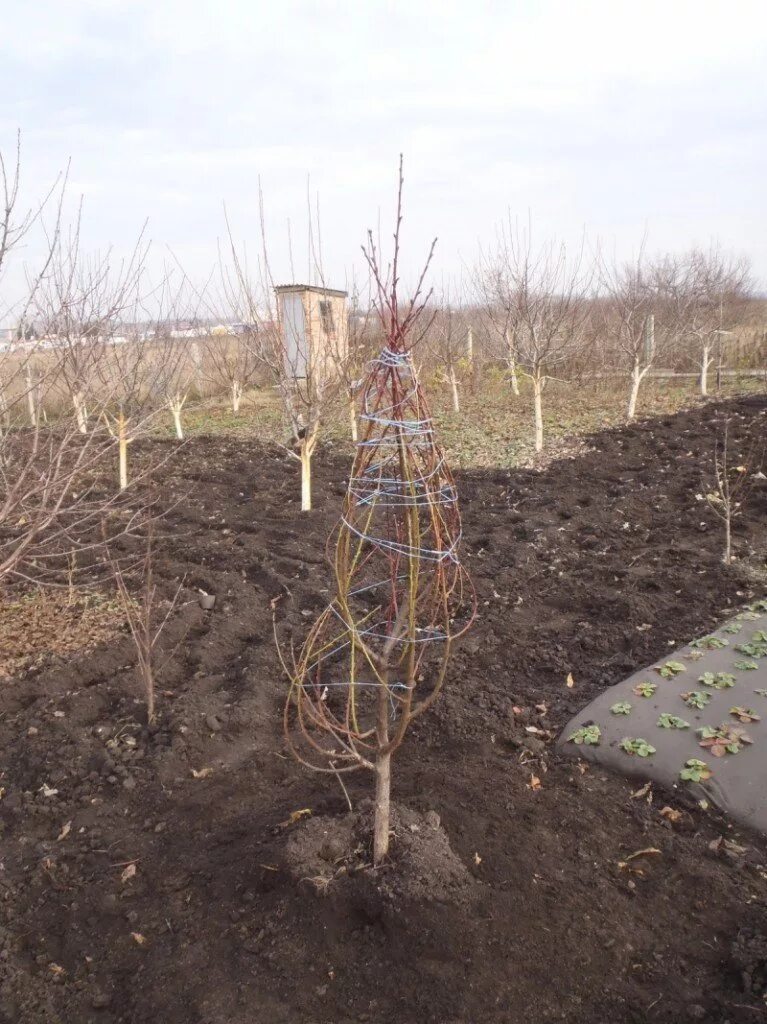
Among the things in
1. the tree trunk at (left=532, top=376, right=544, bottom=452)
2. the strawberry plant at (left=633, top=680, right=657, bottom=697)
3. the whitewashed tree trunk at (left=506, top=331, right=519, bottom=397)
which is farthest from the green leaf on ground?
the whitewashed tree trunk at (left=506, top=331, right=519, bottom=397)

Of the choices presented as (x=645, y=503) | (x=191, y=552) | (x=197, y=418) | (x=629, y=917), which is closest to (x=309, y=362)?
(x=191, y=552)

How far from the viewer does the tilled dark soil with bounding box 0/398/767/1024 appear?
2074mm

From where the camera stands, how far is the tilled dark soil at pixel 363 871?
2074 millimetres

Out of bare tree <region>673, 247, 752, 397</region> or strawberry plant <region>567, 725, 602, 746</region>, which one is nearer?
strawberry plant <region>567, 725, 602, 746</region>

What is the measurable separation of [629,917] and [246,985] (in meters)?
1.29

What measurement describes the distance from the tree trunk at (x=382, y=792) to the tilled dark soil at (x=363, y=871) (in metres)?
0.13

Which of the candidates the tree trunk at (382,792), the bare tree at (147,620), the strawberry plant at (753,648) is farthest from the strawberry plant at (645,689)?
the bare tree at (147,620)

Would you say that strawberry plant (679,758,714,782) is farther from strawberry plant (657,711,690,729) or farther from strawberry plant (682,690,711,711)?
strawberry plant (682,690,711,711)

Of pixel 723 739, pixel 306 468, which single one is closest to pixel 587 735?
pixel 723 739

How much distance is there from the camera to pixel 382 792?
237 centimetres

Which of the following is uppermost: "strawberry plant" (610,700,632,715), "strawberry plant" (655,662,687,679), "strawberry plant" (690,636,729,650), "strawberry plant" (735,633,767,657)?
"strawberry plant" (735,633,767,657)

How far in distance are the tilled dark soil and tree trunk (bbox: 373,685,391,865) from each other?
0.43ft

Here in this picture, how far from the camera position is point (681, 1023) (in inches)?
77.7

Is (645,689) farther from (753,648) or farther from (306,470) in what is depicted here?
(306,470)
